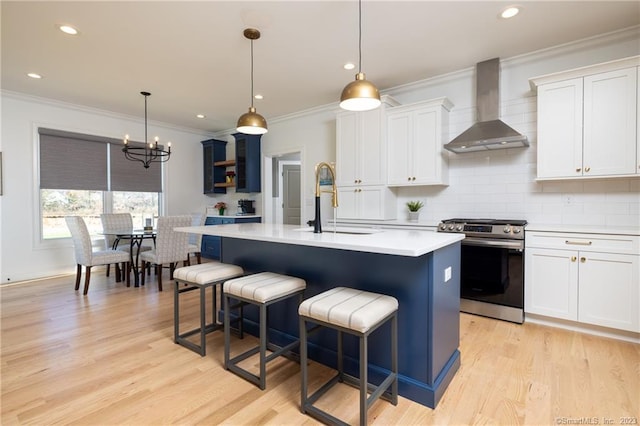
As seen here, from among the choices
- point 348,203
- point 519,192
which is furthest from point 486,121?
point 348,203

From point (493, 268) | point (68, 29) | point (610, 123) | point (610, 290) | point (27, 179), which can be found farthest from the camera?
point (27, 179)

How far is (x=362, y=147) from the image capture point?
13.8 ft

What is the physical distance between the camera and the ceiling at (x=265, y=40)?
8.41ft

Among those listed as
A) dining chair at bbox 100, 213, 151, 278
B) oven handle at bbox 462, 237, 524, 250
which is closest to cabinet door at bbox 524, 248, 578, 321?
oven handle at bbox 462, 237, 524, 250

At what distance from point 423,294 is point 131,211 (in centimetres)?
571

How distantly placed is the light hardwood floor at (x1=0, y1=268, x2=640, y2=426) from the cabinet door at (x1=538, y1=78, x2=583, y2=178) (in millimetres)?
1471

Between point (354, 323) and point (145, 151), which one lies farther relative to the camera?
point (145, 151)

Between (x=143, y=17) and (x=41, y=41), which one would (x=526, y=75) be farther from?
(x=41, y=41)

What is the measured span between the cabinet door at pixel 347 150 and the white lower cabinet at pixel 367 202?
0.48ft

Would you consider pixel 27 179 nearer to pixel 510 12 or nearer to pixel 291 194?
pixel 291 194

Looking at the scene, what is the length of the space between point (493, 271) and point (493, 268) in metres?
0.03

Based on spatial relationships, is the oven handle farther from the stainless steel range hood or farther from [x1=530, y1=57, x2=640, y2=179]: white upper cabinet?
the stainless steel range hood

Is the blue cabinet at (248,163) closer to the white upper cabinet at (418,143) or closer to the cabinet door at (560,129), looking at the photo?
the white upper cabinet at (418,143)

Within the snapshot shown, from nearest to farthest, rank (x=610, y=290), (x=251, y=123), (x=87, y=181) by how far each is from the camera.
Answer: (x=610, y=290) < (x=251, y=123) < (x=87, y=181)
